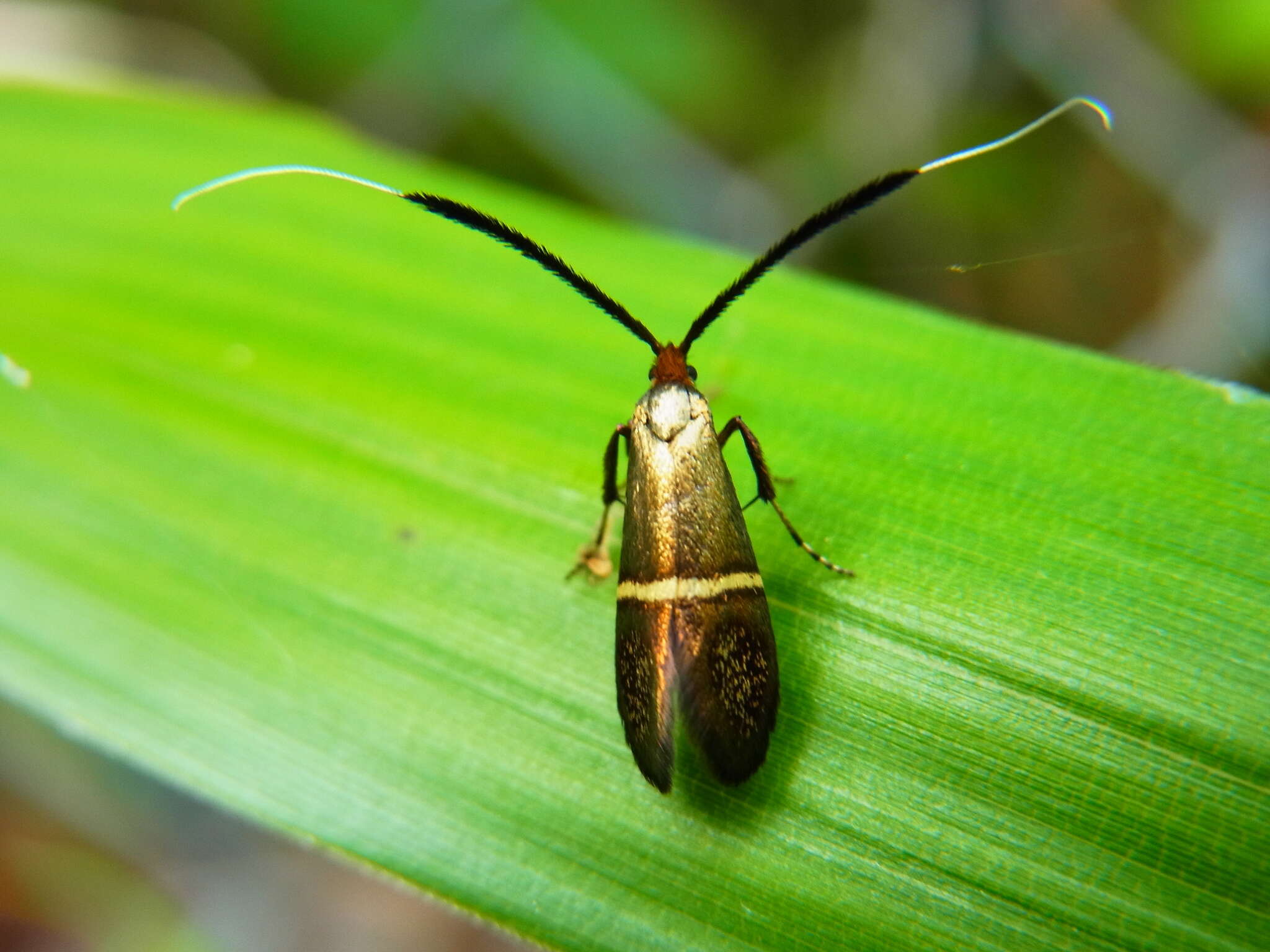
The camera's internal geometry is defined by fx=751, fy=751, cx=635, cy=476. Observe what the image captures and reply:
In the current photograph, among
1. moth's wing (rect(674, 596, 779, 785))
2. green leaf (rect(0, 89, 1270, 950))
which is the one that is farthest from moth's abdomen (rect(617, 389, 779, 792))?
green leaf (rect(0, 89, 1270, 950))

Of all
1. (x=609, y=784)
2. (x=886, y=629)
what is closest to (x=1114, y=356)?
(x=886, y=629)

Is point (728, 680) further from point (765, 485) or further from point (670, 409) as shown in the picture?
point (670, 409)

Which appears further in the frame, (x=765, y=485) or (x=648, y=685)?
(x=765, y=485)

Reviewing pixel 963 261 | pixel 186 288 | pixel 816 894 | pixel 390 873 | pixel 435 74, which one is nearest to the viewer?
pixel 816 894

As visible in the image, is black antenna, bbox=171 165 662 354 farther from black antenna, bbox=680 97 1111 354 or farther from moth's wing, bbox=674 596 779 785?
moth's wing, bbox=674 596 779 785

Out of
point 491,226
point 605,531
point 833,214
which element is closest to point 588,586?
point 605,531

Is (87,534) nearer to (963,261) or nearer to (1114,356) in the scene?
(1114,356)
